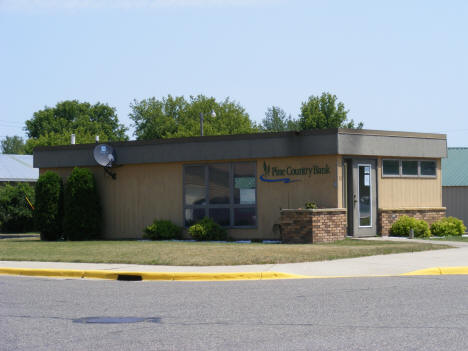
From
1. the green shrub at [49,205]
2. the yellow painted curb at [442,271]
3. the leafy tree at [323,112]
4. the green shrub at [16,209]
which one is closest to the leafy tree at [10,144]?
the leafy tree at [323,112]

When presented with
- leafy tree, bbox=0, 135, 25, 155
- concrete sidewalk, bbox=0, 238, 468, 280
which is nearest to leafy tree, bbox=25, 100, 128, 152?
leafy tree, bbox=0, 135, 25, 155

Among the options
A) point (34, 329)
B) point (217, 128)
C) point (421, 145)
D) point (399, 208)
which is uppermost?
point (217, 128)

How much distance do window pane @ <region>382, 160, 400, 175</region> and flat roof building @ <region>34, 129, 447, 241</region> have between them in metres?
0.03

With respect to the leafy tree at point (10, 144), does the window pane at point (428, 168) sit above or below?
below

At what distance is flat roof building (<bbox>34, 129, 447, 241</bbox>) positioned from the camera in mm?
22000

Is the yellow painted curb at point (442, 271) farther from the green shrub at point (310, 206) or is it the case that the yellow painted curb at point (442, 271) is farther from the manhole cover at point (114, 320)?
the green shrub at point (310, 206)

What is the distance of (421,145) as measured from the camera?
23375 mm

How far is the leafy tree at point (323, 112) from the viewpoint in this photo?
6612cm

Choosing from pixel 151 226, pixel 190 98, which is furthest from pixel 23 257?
pixel 190 98

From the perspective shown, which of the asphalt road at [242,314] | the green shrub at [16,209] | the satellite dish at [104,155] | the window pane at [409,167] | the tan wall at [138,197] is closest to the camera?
the asphalt road at [242,314]

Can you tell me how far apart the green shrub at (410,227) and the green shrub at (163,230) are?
23.8 feet

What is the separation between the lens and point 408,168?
925 inches

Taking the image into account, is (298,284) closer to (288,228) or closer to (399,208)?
(288,228)

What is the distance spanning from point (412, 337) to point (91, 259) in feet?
34.1
